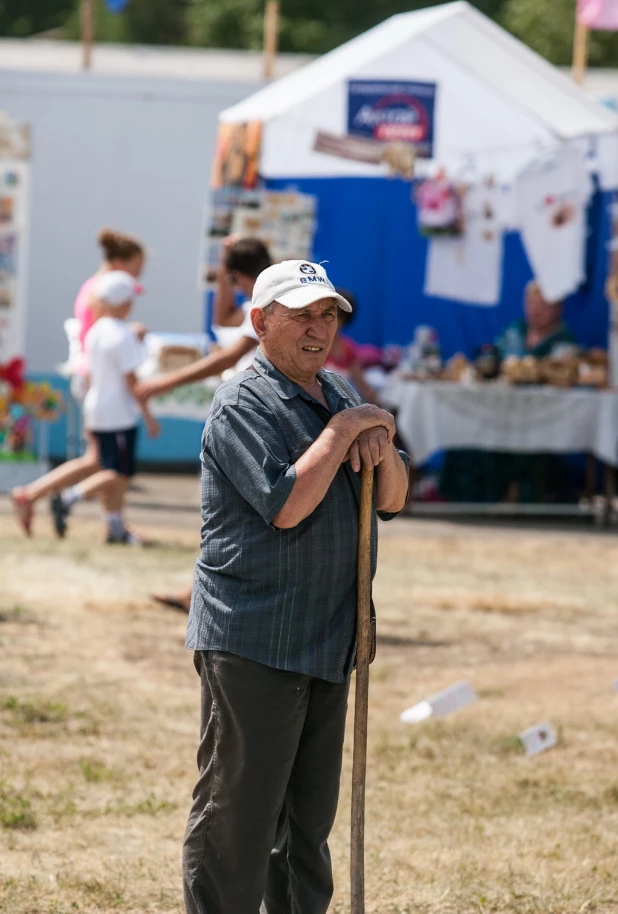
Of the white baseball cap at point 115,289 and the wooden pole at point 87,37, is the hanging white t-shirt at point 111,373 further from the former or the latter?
the wooden pole at point 87,37

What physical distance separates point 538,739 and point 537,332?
763 centimetres

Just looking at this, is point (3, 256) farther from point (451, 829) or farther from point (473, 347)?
point (451, 829)

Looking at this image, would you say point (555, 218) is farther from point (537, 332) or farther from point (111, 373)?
point (111, 373)

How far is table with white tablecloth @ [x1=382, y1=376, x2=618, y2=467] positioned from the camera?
38.7 ft

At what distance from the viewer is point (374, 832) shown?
4875 mm

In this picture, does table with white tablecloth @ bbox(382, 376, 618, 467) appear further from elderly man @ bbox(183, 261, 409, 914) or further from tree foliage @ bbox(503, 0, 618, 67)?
tree foliage @ bbox(503, 0, 618, 67)

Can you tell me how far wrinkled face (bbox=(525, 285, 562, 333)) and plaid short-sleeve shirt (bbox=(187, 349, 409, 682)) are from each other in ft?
32.6

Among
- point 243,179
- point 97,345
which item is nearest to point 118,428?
point 97,345

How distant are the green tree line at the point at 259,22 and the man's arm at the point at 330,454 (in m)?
28.7

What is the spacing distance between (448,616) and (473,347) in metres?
5.65

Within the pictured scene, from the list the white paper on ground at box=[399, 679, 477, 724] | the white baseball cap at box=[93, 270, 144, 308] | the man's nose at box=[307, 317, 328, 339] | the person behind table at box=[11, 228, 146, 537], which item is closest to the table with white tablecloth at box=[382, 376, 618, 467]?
the person behind table at box=[11, 228, 146, 537]

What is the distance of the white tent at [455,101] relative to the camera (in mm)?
11680

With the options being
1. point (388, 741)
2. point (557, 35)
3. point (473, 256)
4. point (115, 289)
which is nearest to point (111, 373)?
point (115, 289)

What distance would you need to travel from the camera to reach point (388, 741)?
5.89 metres
